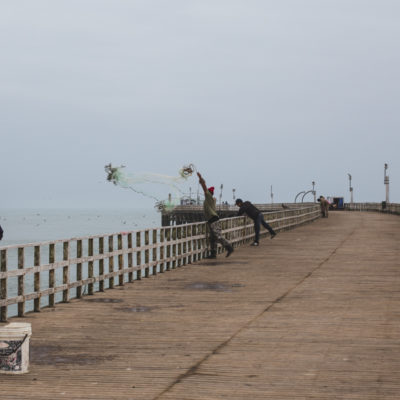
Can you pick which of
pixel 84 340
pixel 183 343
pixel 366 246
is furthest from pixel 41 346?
pixel 366 246

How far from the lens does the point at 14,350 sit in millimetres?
7914

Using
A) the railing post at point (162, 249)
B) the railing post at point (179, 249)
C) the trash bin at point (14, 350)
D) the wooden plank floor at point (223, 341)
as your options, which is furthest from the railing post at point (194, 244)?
the trash bin at point (14, 350)

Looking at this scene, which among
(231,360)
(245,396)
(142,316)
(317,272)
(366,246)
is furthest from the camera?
(366,246)

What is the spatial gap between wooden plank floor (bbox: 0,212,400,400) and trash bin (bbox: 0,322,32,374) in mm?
128

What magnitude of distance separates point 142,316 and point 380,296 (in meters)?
4.72

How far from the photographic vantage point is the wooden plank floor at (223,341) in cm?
739

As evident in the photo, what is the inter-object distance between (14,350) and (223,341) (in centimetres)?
289

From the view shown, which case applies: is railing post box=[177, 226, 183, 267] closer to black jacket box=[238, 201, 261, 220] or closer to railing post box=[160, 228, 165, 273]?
railing post box=[160, 228, 165, 273]

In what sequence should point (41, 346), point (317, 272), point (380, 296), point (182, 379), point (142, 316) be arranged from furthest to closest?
point (317, 272)
point (380, 296)
point (142, 316)
point (41, 346)
point (182, 379)

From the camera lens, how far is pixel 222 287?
1612 centimetres

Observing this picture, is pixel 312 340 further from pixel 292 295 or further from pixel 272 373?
pixel 292 295

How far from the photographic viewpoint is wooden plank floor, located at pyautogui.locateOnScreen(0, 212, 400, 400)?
7391mm

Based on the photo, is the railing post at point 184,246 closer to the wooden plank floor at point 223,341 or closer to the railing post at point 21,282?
the wooden plank floor at point 223,341

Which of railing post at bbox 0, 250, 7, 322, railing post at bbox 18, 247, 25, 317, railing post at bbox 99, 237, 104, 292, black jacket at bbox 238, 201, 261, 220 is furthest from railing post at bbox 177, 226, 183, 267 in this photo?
railing post at bbox 0, 250, 7, 322
